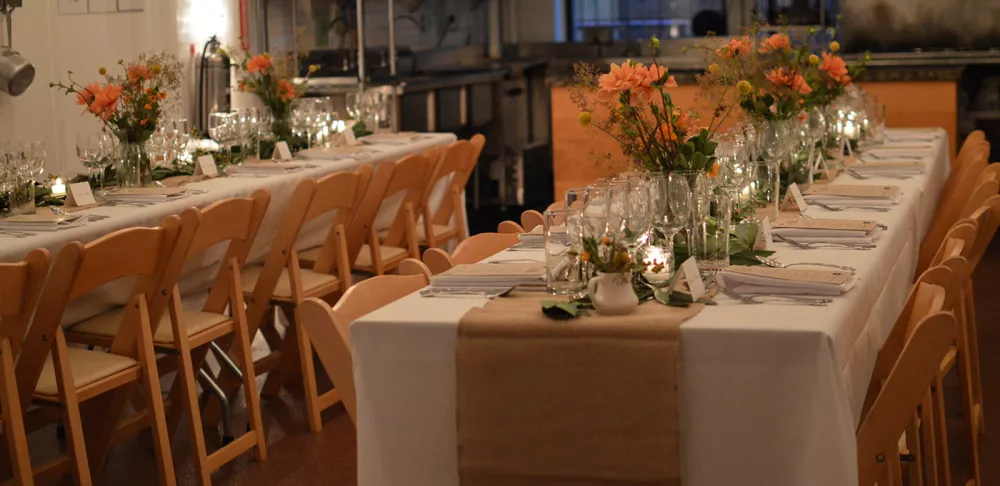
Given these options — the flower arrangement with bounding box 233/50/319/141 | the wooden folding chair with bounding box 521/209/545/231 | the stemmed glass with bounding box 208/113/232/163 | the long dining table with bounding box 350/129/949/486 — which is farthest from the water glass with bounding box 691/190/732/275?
the flower arrangement with bounding box 233/50/319/141

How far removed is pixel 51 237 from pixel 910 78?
652cm

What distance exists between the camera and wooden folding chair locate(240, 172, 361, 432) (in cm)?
469

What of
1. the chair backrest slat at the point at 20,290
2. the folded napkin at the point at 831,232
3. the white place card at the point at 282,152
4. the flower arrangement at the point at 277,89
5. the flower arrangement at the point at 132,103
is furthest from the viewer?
the flower arrangement at the point at 277,89

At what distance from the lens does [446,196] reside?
6.89m

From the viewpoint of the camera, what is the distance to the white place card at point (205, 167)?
215 inches

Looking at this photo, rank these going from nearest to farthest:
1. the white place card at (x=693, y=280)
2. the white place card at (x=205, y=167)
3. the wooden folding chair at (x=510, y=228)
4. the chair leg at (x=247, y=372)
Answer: the white place card at (x=693, y=280) → the wooden folding chair at (x=510, y=228) → the chair leg at (x=247, y=372) → the white place card at (x=205, y=167)

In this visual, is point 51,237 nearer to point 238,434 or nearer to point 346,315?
point 238,434

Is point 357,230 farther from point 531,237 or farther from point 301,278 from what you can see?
point 531,237

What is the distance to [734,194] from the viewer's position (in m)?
3.62

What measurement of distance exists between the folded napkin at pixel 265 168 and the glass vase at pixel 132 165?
2.08 feet

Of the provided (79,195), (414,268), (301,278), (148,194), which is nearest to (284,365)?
(301,278)

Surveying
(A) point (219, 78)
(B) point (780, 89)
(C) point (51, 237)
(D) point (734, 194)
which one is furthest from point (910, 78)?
(C) point (51, 237)

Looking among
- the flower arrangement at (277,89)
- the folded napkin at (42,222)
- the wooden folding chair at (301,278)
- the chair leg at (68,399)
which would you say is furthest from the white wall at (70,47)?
the chair leg at (68,399)

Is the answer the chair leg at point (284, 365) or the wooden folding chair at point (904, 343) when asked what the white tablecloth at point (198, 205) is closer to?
the chair leg at point (284, 365)
